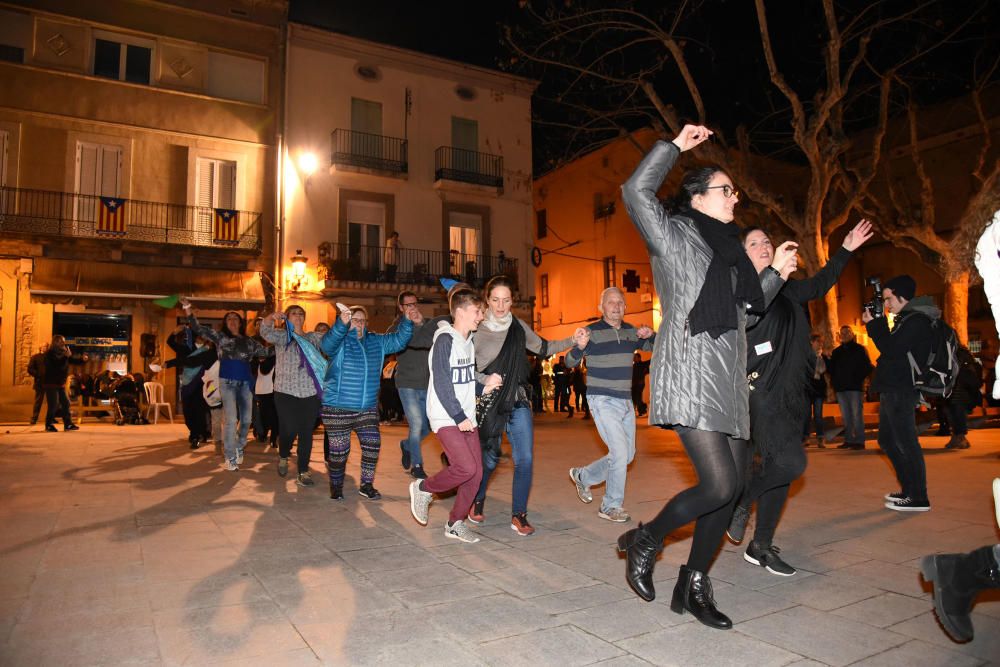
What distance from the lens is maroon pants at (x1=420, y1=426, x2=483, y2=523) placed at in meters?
4.70

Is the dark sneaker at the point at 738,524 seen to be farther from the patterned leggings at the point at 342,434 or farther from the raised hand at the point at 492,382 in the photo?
the patterned leggings at the point at 342,434

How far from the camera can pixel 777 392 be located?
432 cm

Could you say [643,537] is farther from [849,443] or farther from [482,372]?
[849,443]

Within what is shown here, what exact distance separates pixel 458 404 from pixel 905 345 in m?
4.14

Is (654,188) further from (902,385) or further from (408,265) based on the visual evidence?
(408,265)

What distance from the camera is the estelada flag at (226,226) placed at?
20.8 meters

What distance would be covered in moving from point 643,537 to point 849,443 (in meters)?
8.86

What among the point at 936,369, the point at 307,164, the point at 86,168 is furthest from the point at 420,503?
the point at 86,168

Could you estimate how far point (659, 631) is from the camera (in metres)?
3.06

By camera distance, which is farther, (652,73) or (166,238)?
(166,238)

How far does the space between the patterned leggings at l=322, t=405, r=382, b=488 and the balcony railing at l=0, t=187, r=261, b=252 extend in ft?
53.0

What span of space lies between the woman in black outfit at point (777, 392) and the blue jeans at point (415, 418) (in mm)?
3691

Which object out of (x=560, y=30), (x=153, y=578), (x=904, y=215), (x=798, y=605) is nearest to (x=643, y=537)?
(x=798, y=605)

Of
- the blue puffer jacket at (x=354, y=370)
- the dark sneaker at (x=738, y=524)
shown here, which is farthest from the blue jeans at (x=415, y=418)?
the dark sneaker at (x=738, y=524)
